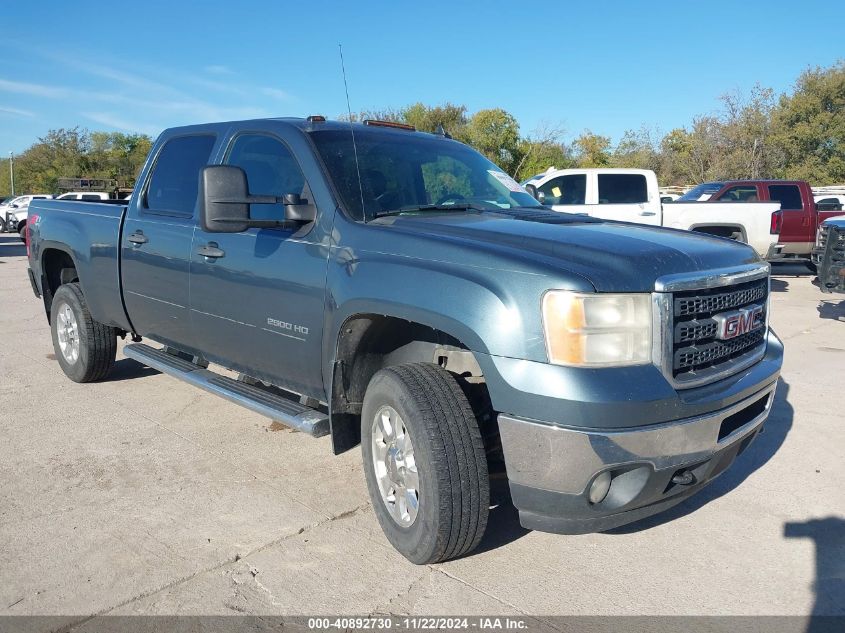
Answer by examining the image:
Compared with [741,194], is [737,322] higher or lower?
lower

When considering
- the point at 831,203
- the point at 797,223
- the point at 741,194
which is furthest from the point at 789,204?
the point at 831,203

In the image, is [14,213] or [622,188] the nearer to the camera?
[622,188]

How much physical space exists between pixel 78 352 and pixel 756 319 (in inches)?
199

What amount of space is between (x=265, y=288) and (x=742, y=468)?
2.95 meters

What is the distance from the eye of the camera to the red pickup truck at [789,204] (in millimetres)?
15492

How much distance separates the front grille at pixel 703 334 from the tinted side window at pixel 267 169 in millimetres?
1989

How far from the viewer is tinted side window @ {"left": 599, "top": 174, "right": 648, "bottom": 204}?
534 inches

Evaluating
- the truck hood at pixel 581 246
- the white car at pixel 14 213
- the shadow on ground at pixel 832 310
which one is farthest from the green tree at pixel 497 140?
the truck hood at pixel 581 246

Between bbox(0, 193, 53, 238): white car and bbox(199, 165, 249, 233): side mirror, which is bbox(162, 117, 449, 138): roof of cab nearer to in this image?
bbox(199, 165, 249, 233): side mirror

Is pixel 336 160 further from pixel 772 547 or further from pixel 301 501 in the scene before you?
pixel 772 547

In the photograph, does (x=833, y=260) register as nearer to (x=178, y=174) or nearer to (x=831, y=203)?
(x=178, y=174)

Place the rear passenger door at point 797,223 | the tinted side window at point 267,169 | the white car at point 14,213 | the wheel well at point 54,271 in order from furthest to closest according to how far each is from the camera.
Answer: the white car at point 14,213
the rear passenger door at point 797,223
the wheel well at point 54,271
the tinted side window at point 267,169

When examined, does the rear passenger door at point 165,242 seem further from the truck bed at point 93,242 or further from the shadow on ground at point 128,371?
the shadow on ground at point 128,371

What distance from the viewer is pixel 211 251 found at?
434 centimetres
